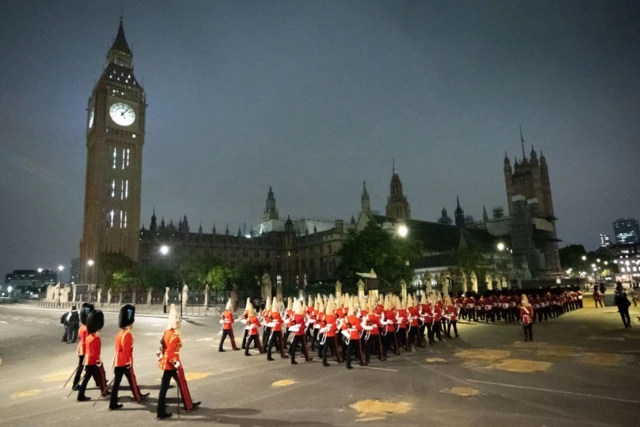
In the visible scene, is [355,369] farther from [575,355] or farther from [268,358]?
[575,355]

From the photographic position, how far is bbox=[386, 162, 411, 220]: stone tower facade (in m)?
105

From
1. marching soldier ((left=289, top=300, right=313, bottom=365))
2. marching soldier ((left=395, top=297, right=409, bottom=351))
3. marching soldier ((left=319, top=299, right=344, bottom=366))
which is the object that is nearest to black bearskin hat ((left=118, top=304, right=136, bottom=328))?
marching soldier ((left=289, top=300, right=313, bottom=365))

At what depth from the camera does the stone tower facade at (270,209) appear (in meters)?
137

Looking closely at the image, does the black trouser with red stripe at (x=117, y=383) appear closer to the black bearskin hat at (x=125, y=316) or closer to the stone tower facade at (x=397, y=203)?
the black bearskin hat at (x=125, y=316)

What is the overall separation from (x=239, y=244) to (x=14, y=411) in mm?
96350

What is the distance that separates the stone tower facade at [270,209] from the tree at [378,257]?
86.6 metres

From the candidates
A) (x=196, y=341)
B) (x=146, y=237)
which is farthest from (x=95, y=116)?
(x=196, y=341)

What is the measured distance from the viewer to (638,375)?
10.3 m

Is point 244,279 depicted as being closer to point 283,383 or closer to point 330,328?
point 330,328

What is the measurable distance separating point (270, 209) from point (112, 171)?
192 feet

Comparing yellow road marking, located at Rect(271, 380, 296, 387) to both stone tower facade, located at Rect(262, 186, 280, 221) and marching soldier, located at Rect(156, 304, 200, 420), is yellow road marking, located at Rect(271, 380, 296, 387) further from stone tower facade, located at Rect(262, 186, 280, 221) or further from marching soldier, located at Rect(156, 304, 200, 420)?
stone tower facade, located at Rect(262, 186, 280, 221)

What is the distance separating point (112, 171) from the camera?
8806cm

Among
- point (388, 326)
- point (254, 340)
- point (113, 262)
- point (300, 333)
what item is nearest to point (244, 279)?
point (113, 262)

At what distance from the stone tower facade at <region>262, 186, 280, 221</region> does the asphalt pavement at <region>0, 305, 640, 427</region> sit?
121 meters
